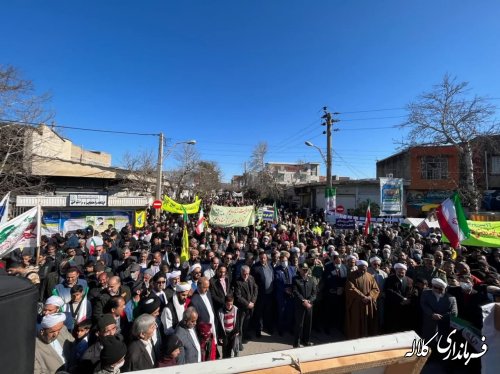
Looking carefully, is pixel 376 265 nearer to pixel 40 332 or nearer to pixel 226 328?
pixel 226 328

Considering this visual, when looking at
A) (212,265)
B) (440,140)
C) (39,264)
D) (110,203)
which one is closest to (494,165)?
(440,140)

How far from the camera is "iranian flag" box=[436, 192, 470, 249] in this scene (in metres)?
6.84

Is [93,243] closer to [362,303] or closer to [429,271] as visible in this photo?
[362,303]

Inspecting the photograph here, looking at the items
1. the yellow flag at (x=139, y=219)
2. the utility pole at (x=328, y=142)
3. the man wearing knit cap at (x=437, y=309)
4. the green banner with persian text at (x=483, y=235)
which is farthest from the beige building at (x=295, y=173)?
the man wearing knit cap at (x=437, y=309)

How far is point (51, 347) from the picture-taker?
2.88 meters

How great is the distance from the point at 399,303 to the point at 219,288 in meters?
3.36

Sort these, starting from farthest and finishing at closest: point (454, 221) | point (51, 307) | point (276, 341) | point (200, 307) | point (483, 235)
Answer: point (483, 235), point (454, 221), point (276, 341), point (200, 307), point (51, 307)

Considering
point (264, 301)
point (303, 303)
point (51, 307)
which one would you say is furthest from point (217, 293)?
point (51, 307)

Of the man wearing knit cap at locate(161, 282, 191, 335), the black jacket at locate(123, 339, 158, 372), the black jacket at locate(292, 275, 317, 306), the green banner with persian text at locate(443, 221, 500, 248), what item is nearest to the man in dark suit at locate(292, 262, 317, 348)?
the black jacket at locate(292, 275, 317, 306)

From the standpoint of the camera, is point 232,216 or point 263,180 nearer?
point 232,216

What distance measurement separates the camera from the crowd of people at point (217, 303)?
3049 millimetres

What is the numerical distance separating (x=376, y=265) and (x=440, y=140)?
54.0ft

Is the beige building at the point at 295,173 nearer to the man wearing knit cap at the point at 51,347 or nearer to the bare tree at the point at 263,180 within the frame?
the bare tree at the point at 263,180

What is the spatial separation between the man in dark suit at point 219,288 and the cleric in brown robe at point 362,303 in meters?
2.47
